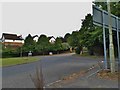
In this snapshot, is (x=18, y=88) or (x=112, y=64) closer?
(x=18, y=88)

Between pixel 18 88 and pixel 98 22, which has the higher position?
pixel 98 22

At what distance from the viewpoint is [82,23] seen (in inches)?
2063

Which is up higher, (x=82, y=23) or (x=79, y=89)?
(x=82, y=23)

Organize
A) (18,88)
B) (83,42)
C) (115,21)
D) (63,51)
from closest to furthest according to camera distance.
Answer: (18,88), (115,21), (83,42), (63,51)

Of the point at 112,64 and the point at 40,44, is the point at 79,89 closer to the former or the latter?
the point at 112,64

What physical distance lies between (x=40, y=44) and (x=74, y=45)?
51.3 feet

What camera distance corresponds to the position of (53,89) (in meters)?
8.35

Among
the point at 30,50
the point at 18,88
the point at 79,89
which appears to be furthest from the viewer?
the point at 30,50

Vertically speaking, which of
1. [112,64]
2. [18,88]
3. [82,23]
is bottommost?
[18,88]

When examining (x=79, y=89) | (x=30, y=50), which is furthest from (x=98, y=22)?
(x=30, y=50)

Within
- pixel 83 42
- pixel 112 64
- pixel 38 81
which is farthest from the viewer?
pixel 83 42

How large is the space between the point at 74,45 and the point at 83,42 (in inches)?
623

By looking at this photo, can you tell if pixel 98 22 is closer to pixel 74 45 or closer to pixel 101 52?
pixel 101 52

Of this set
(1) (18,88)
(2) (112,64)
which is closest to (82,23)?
(2) (112,64)
